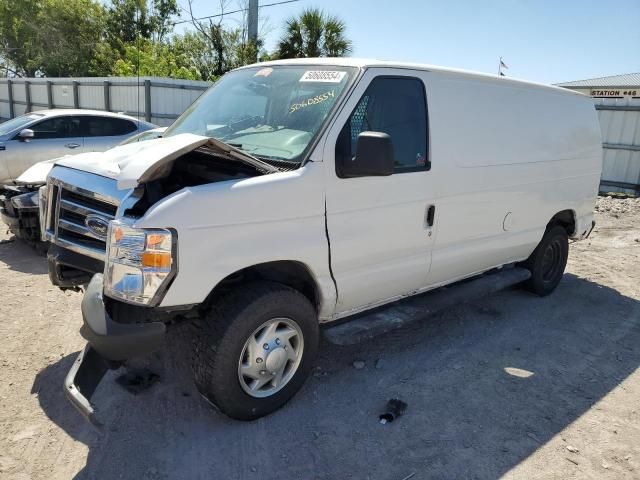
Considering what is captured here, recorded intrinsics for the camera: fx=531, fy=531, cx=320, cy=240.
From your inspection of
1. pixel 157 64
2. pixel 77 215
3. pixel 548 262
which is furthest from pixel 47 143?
pixel 157 64

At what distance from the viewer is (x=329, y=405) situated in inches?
145

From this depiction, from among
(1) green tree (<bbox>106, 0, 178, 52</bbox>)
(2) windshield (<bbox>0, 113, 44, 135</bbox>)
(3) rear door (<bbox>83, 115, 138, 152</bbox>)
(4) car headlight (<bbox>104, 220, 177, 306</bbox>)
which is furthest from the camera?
(1) green tree (<bbox>106, 0, 178, 52</bbox>)

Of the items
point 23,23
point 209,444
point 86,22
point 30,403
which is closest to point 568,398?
point 209,444

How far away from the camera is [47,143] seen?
30.7ft

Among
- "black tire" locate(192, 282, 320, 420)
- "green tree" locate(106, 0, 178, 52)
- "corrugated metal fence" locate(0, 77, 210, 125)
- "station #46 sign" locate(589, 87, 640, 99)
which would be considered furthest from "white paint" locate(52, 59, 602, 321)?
"green tree" locate(106, 0, 178, 52)

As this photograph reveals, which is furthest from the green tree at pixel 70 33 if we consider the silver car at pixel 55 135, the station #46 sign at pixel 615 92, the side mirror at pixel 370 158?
the side mirror at pixel 370 158

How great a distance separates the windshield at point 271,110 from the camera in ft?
11.5

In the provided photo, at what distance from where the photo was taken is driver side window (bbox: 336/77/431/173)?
3.54 meters

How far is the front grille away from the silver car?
6.46 metres

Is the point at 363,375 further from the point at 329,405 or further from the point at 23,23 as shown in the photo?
the point at 23,23

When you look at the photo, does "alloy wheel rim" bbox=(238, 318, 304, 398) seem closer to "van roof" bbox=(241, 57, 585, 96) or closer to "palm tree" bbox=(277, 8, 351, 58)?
"van roof" bbox=(241, 57, 585, 96)

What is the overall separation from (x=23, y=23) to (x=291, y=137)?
4377 cm

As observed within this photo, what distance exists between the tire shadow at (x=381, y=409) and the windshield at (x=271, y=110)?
68.6 inches

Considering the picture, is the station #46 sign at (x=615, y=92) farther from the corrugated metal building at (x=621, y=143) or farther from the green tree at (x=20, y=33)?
the green tree at (x=20, y=33)
